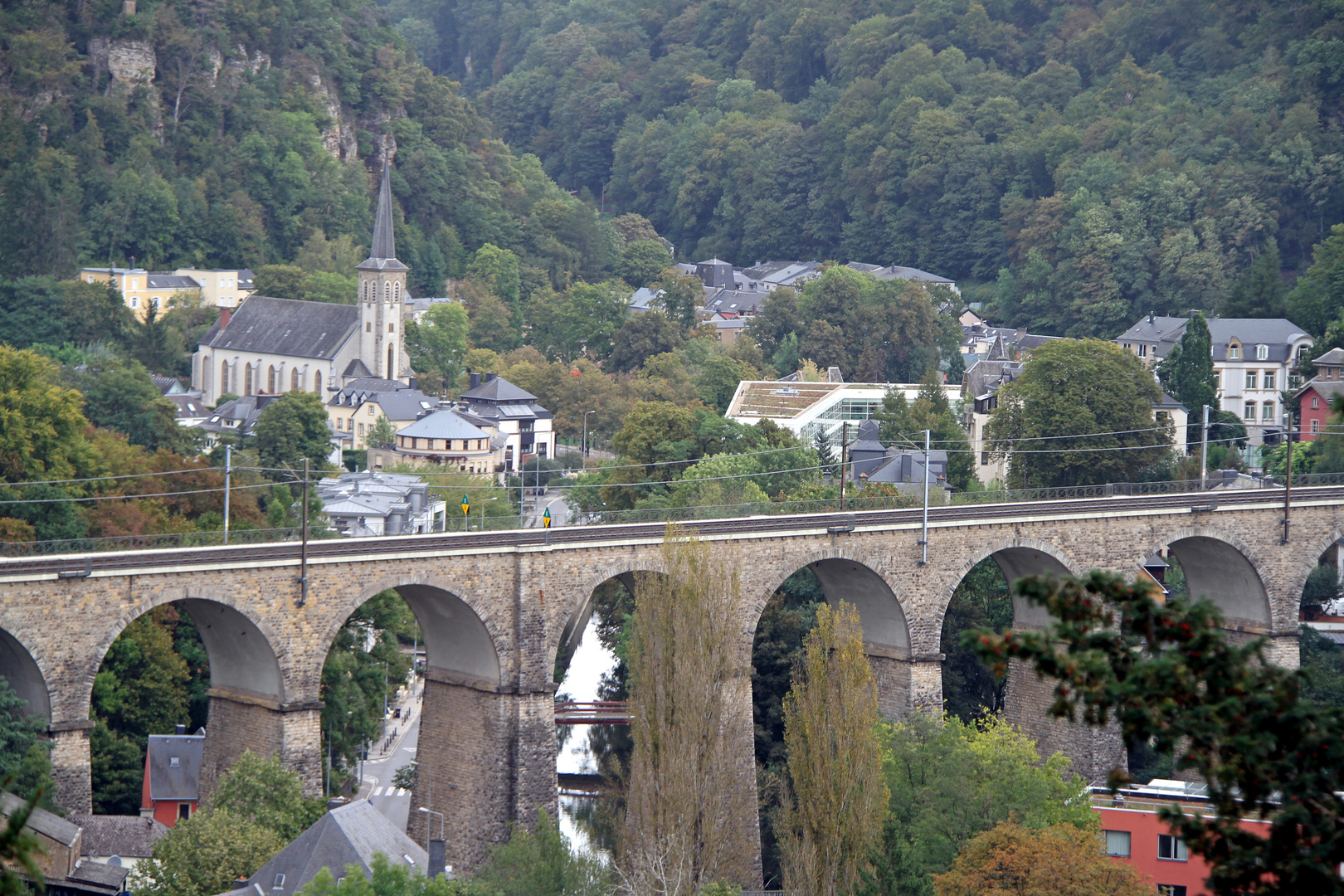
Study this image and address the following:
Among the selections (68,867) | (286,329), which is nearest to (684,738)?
(68,867)

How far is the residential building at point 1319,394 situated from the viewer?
75250 mm

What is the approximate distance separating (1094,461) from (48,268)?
68416 millimetres

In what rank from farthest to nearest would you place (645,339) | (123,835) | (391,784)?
(645,339), (391,784), (123,835)

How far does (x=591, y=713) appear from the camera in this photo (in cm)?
5828

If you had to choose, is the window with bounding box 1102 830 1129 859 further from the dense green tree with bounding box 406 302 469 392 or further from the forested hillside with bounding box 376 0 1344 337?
the dense green tree with bounding box 406 302 469 392

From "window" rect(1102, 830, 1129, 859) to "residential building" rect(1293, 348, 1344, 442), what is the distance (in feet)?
128

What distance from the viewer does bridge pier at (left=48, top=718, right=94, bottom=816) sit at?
38.3 metres

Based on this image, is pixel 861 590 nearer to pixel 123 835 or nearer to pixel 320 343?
pixel 123 835

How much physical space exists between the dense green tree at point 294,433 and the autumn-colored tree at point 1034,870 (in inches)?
2102

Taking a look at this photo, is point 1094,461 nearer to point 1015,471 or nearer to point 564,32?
point 1015,471

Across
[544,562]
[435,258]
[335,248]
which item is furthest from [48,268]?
[544,562]

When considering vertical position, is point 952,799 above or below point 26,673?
below

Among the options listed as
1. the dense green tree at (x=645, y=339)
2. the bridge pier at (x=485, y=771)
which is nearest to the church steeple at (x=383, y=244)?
the dense green tree at (x=645, y=339)

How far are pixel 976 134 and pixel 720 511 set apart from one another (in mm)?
81635
